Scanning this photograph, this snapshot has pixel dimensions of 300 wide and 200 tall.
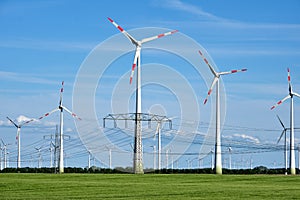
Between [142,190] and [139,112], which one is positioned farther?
[139,112]

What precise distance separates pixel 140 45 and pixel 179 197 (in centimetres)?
5122

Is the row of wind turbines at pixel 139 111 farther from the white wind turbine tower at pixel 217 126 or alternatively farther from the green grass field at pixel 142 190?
the green grass field at pixel 142 190

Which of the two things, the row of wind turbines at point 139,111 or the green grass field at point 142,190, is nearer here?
the green grass field at point 142,190

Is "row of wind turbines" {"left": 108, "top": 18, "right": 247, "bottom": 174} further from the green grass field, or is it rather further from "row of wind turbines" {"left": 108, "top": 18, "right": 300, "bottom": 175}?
the green grass field

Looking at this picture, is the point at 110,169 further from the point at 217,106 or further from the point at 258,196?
the point at 258,196

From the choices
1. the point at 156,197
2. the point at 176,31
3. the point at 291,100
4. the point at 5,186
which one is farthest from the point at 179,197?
the point at 291,100

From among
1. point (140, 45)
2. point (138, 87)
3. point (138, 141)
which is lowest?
point (138, 141)

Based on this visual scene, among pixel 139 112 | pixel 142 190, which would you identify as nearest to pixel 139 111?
pixel 139 112

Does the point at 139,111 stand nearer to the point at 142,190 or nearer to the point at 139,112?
the point at 139,112

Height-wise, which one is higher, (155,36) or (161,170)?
(155,36)

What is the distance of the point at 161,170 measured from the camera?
9950cm

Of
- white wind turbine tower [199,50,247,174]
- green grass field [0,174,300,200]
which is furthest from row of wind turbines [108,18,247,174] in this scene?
green grass field [0,174,300,200]

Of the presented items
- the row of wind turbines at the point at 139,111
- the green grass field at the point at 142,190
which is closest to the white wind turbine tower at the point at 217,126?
the row of wind turbines at the point at 139,111

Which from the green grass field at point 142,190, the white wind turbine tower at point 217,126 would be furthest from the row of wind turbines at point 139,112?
the green grass field at point 142,190
